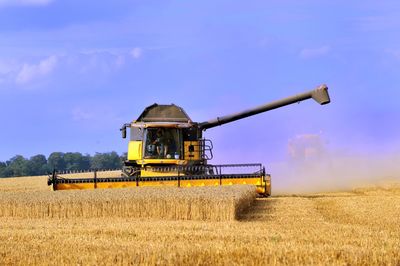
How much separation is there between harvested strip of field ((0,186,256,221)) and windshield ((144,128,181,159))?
4.80 metres

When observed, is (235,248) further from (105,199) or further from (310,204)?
(310,204)

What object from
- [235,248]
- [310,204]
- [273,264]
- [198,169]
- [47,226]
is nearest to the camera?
[273,264]

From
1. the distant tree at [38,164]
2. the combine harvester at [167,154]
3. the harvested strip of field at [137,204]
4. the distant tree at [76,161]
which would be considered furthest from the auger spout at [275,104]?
the distant tree at [76,161]

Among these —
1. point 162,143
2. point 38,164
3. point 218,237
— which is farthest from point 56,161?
point 218,237

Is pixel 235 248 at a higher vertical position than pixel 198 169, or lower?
lower

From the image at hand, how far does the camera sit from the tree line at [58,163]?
390ft

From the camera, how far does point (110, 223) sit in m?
17.2

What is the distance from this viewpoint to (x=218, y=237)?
13.6m

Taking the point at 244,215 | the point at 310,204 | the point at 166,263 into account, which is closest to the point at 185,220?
the point at 244,215

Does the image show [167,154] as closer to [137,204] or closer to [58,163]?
[137,204]

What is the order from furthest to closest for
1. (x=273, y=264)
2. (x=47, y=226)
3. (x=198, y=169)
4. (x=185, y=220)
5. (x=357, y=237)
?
(x=198, y=169), (x=185, y=220), (x=47, y=226), (x=357, y=237), (x=273, y=264)

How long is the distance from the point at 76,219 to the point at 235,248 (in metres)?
8.22

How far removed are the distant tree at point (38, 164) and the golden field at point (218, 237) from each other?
99.0 m

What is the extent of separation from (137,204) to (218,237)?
227 inches
